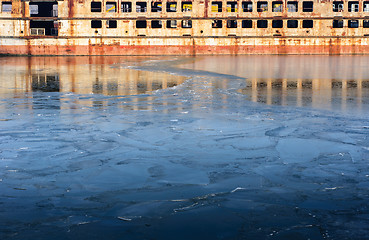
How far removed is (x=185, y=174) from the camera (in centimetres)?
564

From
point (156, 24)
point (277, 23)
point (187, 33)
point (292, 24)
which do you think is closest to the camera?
point (187, 33)

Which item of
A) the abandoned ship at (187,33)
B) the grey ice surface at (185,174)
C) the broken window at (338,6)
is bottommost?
the grey ice surface at (185,174)

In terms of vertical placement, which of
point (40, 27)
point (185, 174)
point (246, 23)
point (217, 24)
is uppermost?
point (246, 23)

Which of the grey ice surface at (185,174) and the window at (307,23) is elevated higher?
the window at (307,23)

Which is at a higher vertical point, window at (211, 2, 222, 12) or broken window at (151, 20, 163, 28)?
window at (211, 2, 222, 12)

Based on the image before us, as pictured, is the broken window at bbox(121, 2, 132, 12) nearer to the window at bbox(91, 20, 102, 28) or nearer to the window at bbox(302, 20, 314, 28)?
the window at bbox(91, 20, 102, 28)

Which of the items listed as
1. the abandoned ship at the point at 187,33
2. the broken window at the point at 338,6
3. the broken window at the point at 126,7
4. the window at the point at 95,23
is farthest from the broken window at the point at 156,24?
the broken window at the point at 338,6

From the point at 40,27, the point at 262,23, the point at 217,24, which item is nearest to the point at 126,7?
the point at 40,27

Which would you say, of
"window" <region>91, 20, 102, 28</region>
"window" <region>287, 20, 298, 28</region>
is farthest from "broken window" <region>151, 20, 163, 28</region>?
"window" <region>287, 20, 298, 28</region>

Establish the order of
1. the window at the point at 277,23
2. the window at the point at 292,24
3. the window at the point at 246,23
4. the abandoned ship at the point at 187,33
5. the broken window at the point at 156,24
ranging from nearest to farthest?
the abandoned ship at the point at 187,33 → the window at the point at 277,23 → the window at the point at 292,24 → the window at the point at 246,23 → the broken window at the point at 156,24

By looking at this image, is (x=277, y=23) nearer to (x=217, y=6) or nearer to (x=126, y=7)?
(x=217, y=6)

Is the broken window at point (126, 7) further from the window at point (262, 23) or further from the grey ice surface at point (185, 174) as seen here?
the grey ice surface at point (185, 174)

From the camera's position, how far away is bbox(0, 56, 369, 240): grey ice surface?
4176 millimetres

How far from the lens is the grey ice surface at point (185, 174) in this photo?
4.18 m
